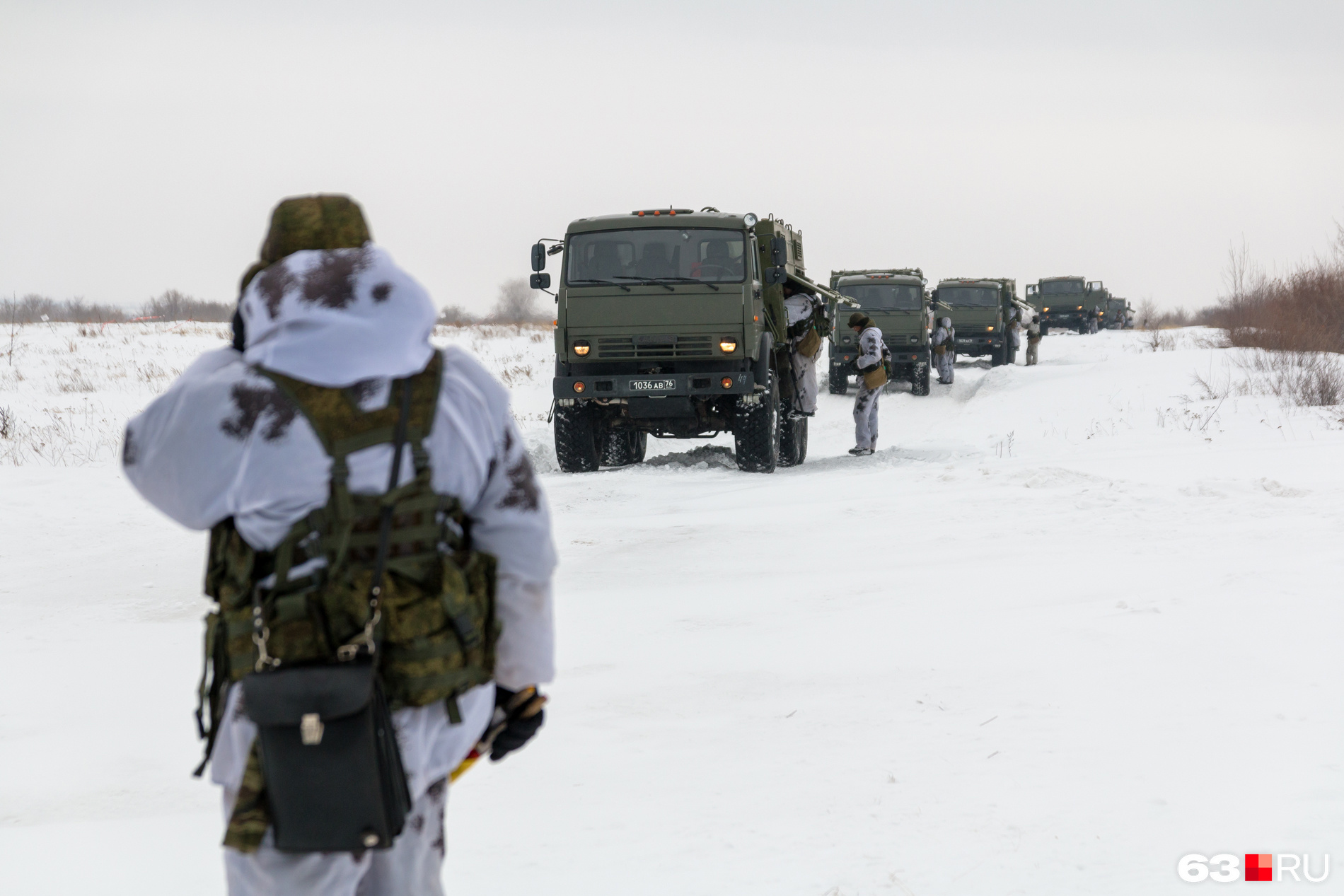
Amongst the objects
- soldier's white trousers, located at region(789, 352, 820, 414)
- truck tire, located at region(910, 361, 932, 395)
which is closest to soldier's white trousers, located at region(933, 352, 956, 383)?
truck tire, located at region(910, 361, 932, 395)

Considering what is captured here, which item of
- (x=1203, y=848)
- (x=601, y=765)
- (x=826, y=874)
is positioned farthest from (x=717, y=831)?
(x=1203, y=848)

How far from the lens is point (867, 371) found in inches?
501

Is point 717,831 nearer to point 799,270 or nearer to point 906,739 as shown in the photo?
point 906,739

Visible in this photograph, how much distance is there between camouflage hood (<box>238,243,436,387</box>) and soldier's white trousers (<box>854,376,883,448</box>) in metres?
11.2

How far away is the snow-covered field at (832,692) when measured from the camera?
329 centimetres

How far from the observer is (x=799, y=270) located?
43.7 ft

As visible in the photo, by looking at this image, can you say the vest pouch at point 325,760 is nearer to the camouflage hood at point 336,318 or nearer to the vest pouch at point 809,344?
the camouflage hood at point 336,318

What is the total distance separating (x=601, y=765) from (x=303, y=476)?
238 cm

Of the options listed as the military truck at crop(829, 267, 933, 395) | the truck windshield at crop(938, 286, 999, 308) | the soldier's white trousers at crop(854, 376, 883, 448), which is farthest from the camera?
the truck windshield at crop(938, 286, 999, 308)

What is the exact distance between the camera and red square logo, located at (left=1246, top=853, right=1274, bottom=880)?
10.3ft

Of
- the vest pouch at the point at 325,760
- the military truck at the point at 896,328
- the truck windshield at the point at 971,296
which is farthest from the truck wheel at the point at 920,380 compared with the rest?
the vest pouch at the point at 325,760

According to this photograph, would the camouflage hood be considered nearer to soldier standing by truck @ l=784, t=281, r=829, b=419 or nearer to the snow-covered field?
the snow-covered field

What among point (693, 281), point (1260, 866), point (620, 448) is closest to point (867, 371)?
point (620, 448)

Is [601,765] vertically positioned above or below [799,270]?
below
